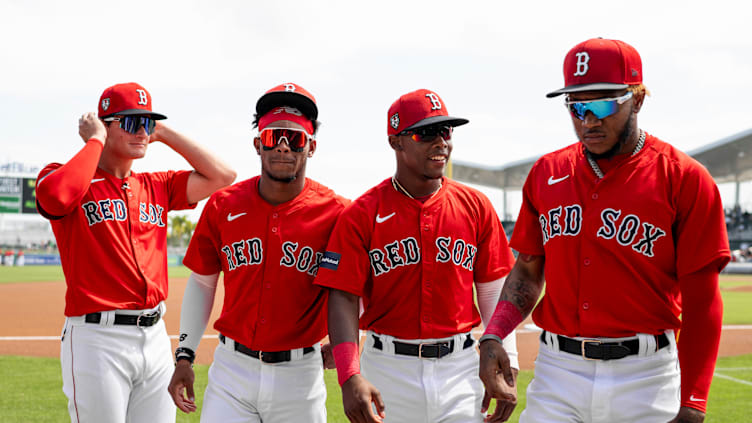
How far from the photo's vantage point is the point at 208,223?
4.06 m

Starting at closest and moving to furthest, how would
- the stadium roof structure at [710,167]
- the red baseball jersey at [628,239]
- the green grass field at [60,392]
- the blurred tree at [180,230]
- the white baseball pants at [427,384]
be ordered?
the red baseball jersey at [628,239], the white baseball pants at [427,384], the green grass field at [60,392], the stadium roof structure at [710,167], the blurred tree at [180,230]

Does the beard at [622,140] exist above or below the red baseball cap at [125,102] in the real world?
below

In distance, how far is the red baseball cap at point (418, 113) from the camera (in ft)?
12.1

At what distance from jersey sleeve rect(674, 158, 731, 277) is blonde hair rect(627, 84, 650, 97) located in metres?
0.41

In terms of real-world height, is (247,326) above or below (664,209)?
below

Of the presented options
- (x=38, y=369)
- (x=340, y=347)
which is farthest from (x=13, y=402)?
(x=340, y=347)

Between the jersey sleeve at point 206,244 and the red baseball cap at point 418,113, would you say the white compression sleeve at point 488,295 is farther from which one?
the jersey sleeve at point 206,244

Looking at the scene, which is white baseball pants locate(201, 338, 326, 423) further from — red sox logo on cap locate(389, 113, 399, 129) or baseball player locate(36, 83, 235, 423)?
red sox logo on cap locate(389, 113, 399, 129)

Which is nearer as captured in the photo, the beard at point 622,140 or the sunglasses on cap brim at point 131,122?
the beard at point 622,140

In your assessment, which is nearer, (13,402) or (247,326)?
(247,326)

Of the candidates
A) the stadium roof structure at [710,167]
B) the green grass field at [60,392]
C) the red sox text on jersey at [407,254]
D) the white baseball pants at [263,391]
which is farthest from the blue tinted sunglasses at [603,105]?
the stadium roof structure at [710,167]

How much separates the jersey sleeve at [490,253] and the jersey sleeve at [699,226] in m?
1.16

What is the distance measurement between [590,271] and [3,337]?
1399 centimetres

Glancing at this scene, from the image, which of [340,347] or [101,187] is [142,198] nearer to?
[101,187]
